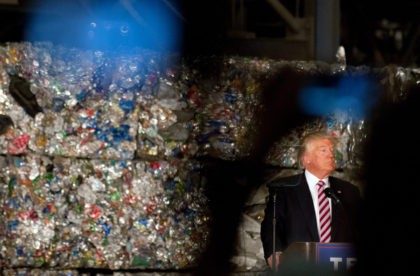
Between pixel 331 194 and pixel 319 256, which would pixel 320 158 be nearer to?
pixel 331 194

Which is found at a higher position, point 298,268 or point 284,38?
point 284,38

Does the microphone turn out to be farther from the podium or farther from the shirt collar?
the podium

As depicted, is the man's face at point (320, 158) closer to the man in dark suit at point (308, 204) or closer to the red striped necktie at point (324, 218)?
the man in dark suit at point (308, 204)

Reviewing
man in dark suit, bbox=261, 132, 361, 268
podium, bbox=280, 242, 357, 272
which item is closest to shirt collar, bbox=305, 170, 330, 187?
man in dark suit, bbox=261, 132, 361, 268

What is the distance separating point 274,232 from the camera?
3988 mm

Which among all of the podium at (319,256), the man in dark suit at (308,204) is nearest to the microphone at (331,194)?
the man in dark suit at (308,204)

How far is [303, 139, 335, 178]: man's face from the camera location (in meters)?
4.03

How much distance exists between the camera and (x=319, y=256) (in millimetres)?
3912

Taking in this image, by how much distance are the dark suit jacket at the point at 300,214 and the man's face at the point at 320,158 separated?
56 mm

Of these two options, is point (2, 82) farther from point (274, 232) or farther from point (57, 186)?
point (274, 232)

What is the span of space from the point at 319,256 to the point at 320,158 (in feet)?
1.64

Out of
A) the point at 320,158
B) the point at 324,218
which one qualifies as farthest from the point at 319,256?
the point at 320,158

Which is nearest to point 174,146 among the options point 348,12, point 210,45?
point 210,45

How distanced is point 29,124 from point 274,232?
4.26 ft
